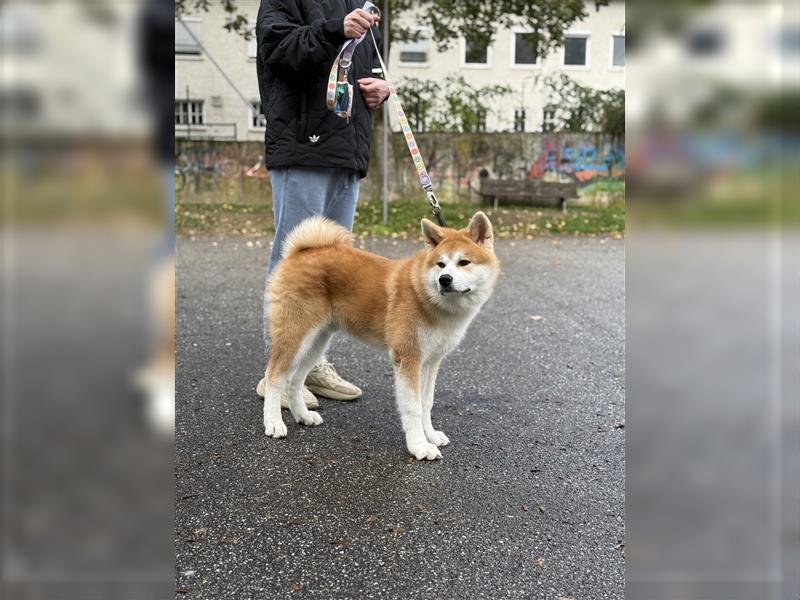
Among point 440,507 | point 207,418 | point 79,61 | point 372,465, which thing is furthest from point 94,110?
point 207,418

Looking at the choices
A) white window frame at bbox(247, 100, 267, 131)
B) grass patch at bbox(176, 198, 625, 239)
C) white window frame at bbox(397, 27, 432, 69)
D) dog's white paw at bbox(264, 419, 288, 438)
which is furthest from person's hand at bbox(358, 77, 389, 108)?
white window frame at bbox(247, 100, 267, 131)

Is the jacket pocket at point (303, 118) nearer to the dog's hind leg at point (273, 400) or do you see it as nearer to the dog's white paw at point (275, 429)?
the dog's hind leg at point (273, 400)

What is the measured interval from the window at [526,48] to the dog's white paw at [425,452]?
1258cm

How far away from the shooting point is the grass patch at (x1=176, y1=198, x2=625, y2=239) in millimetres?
11859

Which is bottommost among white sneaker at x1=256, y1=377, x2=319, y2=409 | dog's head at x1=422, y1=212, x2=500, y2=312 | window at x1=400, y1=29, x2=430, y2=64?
white sneaker at x1=256, y1=377, x2=319, y2=409

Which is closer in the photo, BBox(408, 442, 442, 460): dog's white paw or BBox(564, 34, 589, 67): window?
BBox(408, 442, 442, 460): dog's white paw

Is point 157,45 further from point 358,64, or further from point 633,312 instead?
point 358,64

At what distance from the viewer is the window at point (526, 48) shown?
14.1 m

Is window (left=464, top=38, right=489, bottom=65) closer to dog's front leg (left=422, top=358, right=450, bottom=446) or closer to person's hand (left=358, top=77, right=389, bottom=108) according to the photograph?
person's hand (left=358, top=77, right=389, bottom=108)

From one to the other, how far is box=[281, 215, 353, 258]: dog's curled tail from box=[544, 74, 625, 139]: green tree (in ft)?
40.2

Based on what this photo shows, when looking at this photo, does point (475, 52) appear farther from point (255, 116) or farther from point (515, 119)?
point (255, 116)

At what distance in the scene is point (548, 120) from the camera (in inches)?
597

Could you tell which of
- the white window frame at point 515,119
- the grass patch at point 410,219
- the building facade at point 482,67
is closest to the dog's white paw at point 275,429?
the grass patch at point 410,219

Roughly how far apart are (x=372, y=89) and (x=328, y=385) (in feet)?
6.02
